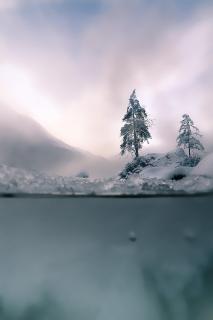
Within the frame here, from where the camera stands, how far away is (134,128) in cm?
3897

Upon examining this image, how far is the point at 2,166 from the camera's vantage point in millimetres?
11188

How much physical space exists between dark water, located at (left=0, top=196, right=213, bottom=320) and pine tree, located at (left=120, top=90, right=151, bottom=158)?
25583mm

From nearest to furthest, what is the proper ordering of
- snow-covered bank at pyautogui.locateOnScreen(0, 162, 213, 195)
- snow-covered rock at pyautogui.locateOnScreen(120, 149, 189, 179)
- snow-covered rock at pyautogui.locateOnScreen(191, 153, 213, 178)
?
snow-covered bank at pyautogui.locateOnScreen(0, 162, 213, 195)
snow-covered rock at pyautogui.locateOnScreen(191, 153, 213, 178)
snow-covered rock at pyautogui.locateOnScreen(120, 149, 189, 179)

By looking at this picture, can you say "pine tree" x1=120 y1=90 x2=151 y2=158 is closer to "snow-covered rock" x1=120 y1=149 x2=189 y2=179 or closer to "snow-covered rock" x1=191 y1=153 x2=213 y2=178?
"snow-covered rock" x1=120 y1=149 x2=189 y2=179

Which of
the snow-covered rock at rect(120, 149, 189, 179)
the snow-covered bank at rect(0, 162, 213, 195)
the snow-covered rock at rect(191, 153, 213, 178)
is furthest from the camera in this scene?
the snow-covered rock at rect(120, 149, 189, 179)

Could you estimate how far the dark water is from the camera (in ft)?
37.9

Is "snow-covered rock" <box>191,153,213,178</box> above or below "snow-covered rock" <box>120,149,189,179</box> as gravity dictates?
below

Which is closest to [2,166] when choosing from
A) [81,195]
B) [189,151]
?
[81,195]

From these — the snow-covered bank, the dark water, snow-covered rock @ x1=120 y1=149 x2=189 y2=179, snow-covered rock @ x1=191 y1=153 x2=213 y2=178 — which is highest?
snow-covered rock @ x1=120 y1=149 x2=189 y2=179

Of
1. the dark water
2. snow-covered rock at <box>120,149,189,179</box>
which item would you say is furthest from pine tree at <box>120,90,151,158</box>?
the dark water

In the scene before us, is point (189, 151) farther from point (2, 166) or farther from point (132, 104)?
point (2, 166)

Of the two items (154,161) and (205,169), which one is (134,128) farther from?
(205,169)

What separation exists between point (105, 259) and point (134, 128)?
91.7 ft

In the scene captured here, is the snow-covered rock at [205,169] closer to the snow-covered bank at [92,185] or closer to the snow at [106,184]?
the snow at [106,184]
